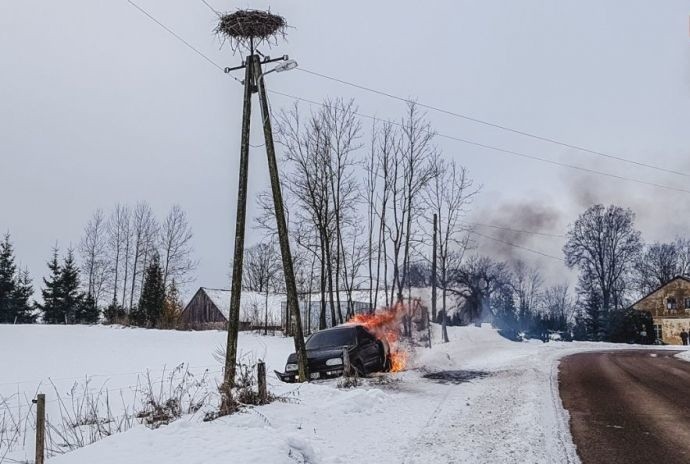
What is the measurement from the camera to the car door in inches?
590

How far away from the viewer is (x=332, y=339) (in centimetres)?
1530

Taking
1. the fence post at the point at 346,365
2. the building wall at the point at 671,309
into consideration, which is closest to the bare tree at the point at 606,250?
the building wall at the point at 671,309

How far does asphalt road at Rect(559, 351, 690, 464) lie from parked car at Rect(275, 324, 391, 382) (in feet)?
16.9

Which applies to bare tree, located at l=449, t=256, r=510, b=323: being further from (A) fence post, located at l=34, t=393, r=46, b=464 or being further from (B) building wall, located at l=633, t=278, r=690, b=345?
(A) fence post, located at l=34, t=393, r=46, b=464

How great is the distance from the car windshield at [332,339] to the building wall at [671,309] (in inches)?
1945

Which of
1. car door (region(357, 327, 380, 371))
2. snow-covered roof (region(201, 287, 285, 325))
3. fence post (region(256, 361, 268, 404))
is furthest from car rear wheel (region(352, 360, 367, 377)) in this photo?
snow-covered roof (region(201, 287, 285, 325))

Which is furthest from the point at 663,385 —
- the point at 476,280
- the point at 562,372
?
A: the point at 476,280

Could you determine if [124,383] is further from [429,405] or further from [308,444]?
[308,444]

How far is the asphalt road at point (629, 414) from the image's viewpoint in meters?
6.76

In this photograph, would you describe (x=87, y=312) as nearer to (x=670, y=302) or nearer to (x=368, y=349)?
(x=368, y=349)

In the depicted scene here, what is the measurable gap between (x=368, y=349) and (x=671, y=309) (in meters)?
50.4

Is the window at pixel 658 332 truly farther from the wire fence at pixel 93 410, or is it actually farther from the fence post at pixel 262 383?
the fence post at pixel 262 383

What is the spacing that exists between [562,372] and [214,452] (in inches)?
539

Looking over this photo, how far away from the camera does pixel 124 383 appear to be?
17594 millimetres
